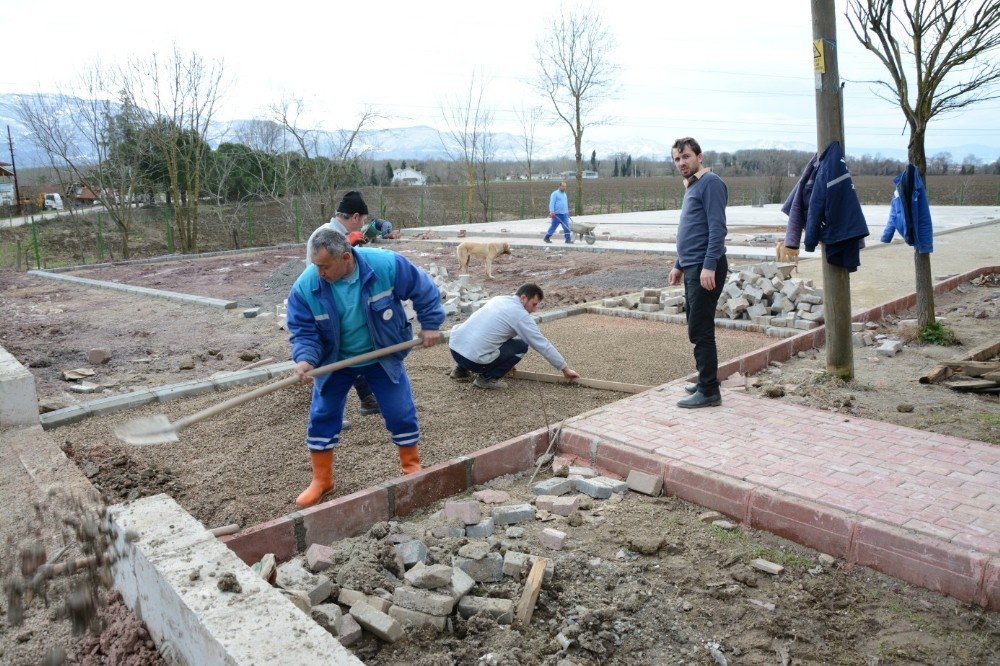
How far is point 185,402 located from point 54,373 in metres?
2.36

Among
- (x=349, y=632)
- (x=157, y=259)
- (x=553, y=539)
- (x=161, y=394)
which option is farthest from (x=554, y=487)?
(x=157, y=259)

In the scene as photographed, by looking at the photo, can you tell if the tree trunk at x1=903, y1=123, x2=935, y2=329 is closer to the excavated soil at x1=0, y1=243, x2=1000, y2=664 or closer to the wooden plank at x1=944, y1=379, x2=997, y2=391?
the excavated soil at x1=0, y1=243, x2=1000, y2=664

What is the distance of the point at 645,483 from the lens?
4102mm

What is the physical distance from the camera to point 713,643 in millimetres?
2770

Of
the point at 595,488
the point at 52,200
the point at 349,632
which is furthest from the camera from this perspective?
the point at 52,200

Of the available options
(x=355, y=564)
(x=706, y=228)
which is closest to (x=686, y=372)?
(x=706, y=228)

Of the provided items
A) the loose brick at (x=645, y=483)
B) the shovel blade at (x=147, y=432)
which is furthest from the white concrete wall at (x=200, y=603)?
the loose brick at (x=645, y=483)

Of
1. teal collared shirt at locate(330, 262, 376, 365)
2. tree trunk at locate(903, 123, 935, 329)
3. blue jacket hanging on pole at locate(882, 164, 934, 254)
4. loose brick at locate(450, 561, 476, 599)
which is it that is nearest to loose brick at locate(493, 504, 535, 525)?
loose brick at locate(450, 561, 476, 599)

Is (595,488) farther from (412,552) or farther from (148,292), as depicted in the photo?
(148,292)

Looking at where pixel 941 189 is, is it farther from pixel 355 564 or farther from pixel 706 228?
pixel 355 564

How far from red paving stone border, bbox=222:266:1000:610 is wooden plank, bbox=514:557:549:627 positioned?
1153 mm

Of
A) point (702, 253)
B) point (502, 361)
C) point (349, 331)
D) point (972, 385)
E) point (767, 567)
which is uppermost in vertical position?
point (702, 253)

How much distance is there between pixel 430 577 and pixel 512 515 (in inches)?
33.6

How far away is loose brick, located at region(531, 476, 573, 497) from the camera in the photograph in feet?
13.5
